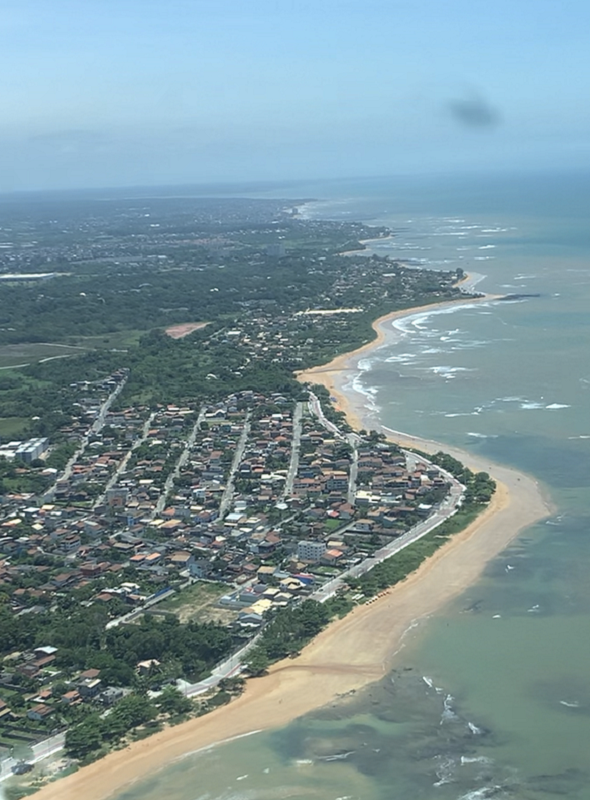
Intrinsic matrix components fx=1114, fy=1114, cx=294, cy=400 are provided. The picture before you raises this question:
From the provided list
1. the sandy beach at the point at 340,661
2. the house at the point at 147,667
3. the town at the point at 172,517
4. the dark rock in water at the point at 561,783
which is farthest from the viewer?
the house at the point at 147,667

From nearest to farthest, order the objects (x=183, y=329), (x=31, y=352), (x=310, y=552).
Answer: (x=310, y=552) < (x=31, y=352) < (x=183, y=329)

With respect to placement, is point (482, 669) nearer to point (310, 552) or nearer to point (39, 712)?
point (310, 552)

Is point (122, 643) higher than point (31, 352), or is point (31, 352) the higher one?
point (31, 352)

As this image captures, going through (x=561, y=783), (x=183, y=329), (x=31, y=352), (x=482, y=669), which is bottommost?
(x=561, y=783)

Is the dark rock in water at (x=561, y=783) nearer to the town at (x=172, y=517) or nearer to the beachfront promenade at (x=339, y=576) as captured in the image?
the town at (x=172, y=517)

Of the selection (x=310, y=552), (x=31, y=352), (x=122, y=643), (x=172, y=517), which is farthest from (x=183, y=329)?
(x=122, y=643)

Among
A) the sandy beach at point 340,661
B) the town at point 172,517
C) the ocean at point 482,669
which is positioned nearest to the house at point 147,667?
the town at point 172,517

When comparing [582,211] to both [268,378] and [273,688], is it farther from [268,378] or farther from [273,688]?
[273,688]

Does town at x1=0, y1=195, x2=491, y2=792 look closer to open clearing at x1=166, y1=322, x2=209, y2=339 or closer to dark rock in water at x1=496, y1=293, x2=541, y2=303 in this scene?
open clearing at x1=166, y1=322, x2=209, y2=339

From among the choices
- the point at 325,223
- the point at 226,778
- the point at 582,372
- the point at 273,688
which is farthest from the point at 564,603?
the point at 325,223
